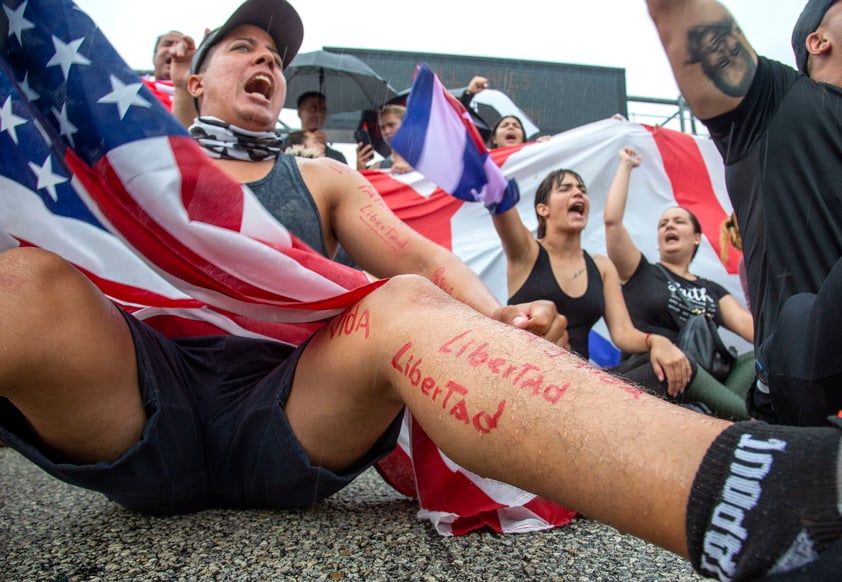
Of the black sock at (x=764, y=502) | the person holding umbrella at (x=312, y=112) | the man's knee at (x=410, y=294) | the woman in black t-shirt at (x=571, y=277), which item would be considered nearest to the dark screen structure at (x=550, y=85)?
the person holding umbrella at (x=312, y=112)

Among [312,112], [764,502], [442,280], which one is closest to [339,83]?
[312,112]

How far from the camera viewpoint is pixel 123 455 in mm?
1192

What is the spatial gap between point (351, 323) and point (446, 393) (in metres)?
0.32

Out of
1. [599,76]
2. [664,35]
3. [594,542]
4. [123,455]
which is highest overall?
[599,76]

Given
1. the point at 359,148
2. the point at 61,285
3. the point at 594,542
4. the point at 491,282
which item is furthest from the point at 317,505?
the point at 359,148

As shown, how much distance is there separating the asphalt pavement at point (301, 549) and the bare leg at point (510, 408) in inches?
9.7

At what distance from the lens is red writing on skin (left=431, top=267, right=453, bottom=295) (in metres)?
1.67

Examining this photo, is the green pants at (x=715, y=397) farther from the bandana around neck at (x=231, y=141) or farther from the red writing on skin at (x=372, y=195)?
the bandana around neck at (x=231, y=141)

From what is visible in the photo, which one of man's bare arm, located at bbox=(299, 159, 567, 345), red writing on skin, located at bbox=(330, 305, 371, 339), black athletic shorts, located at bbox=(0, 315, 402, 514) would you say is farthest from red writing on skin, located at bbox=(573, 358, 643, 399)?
man's bare arm, located at bbox=(299, 159, 567, 345)

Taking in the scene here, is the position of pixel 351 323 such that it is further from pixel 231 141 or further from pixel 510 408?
pixel 231 141

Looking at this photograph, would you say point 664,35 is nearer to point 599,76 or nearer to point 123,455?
point 123,455

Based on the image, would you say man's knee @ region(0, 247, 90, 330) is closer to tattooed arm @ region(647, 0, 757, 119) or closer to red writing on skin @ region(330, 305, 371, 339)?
red writing on skin @ region(330, 305, 371, 339)

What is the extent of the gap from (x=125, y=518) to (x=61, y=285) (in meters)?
0.66

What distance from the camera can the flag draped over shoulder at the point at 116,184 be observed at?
125cm
